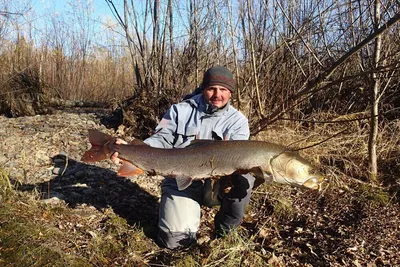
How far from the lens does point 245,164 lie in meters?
2.64

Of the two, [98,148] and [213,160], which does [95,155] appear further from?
[213,160]

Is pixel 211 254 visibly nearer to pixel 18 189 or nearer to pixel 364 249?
pixel 364 249

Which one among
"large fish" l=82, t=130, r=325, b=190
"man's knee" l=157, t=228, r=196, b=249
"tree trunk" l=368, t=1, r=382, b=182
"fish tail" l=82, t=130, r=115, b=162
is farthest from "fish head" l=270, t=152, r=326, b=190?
"tree trunk" l=368, t=1, r=382, b=182

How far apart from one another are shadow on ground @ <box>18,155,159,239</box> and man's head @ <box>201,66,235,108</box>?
1.27 metres

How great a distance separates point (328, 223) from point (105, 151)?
2.15 m

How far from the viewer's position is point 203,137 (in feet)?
10.9

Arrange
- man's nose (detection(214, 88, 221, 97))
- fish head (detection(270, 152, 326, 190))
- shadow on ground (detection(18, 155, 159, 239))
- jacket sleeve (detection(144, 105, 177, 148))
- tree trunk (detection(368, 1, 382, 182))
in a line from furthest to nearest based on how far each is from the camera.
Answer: tree trunk (detection(368, 1, 382, 182)) < shadow on ground (detection(18, 155, 159, 239)) < jacket sleeve (detection(144, 105, 177, 148)) < man's nose (detection(214, 88, 221, 97)) < fish head (detection(270, 152, 326, 190))

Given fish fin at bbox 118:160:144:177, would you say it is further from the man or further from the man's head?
the man's head

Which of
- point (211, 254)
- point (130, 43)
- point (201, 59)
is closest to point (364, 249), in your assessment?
point (211, 254)

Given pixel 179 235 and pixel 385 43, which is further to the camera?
pixel 385 43

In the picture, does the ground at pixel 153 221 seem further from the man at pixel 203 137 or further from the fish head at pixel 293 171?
the fish head at pixel 293 171

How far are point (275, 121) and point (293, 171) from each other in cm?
205

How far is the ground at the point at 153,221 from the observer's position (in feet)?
9.05

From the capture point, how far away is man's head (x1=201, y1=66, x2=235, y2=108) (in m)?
3.16
